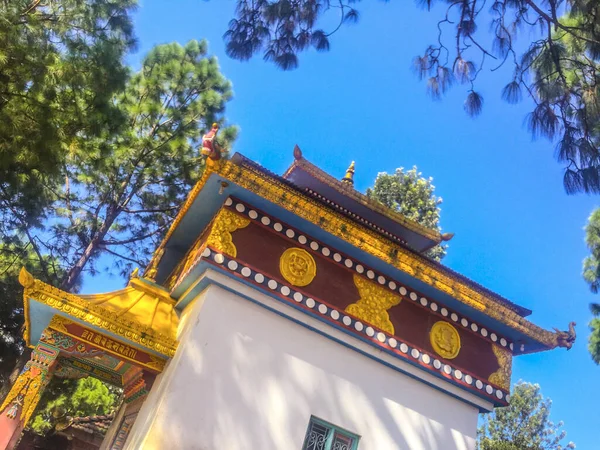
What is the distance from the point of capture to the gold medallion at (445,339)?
682 cm

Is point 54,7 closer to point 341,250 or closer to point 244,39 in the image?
point 244,39

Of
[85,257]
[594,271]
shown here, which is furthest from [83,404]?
[594,271]

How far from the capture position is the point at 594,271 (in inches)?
540

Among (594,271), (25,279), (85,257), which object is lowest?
(25,279)

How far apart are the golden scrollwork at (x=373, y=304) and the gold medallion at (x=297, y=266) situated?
2.25 ft

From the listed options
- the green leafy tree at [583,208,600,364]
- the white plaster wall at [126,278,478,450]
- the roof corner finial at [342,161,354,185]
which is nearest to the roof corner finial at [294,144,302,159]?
the roof corner finial at [342,161,354,185]

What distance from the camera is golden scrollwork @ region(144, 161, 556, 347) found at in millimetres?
6102

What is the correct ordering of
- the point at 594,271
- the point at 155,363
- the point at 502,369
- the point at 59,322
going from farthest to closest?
the point at 594,271, the point at 502,369, the point at 155,363, the point at 59,322

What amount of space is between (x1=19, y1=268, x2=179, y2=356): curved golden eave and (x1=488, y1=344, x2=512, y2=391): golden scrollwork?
4.71 meters

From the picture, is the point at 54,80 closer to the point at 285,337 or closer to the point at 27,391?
the point at 27,391

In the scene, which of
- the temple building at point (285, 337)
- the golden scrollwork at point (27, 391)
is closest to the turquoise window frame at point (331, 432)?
the temple building at point (285, 337)

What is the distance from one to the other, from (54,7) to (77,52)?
107 cm

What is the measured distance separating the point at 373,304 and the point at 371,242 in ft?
2.87

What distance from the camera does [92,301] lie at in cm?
618
